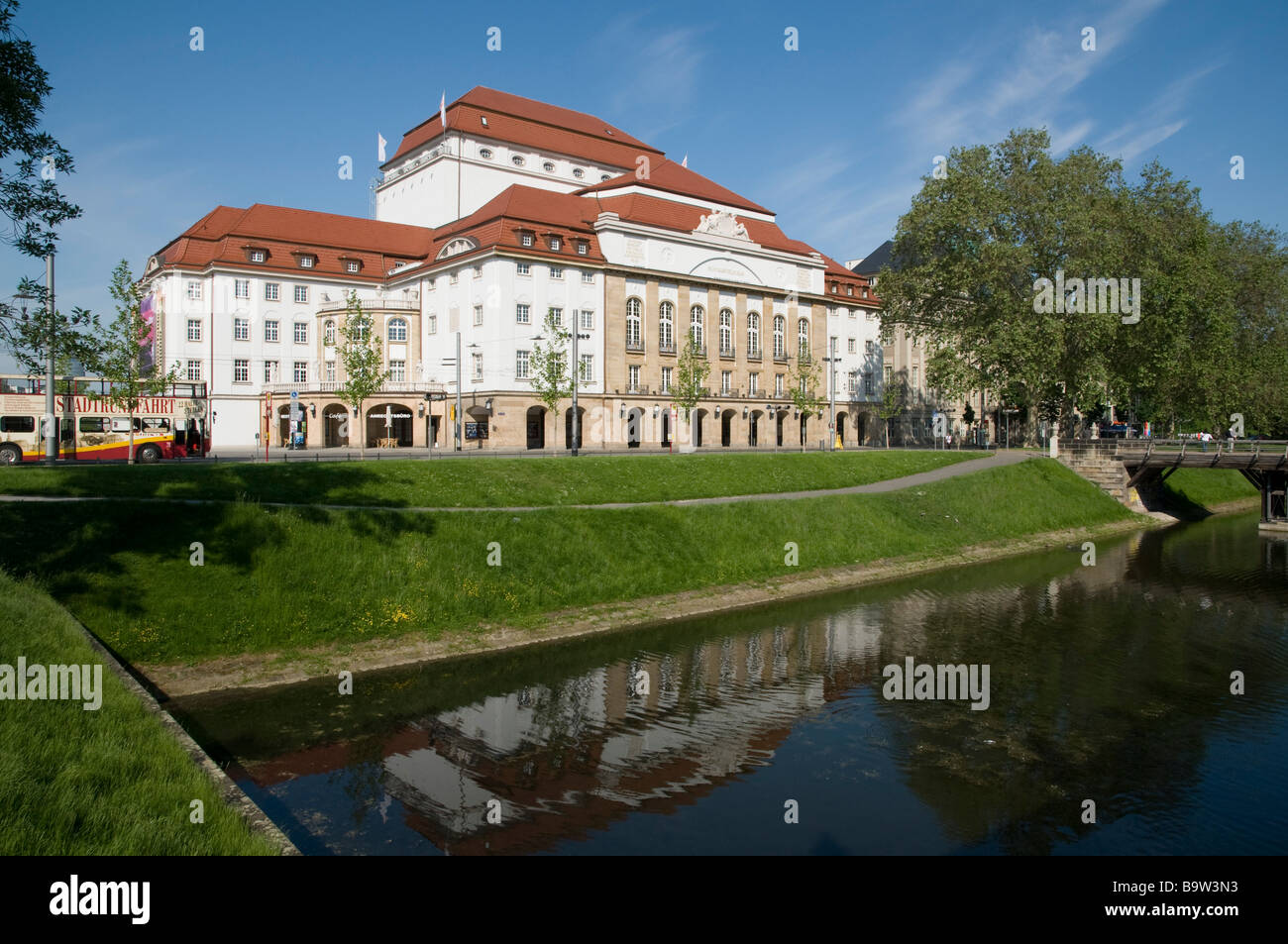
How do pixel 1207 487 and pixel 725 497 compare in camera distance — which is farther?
pixel 1207 487

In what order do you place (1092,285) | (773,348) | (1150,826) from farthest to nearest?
(773,348) < (1092,285) < (1150,826)

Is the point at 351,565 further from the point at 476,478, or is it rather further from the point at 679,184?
the point at 679,184

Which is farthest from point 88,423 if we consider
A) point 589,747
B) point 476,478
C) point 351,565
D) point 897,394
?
point 897,394

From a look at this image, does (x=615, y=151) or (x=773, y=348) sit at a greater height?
(x=615, y=151)

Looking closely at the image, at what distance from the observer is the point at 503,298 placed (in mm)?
65188

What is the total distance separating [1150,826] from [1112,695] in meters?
6.60

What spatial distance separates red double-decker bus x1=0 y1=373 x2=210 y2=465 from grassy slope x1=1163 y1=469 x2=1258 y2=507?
62480mm

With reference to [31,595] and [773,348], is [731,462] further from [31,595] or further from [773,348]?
[773,348]

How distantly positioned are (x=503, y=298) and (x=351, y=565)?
45242mm

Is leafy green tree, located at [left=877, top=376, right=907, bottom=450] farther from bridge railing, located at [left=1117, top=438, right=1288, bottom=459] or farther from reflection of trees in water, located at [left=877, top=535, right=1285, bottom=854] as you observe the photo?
reflection of trees in water, located at [left=877, top=535, right=1285, bottom=854]

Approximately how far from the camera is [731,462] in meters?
45.3

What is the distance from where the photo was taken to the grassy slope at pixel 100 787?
28.7 ft

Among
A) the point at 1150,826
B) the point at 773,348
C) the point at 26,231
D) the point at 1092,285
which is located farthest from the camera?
the point at 773,348
